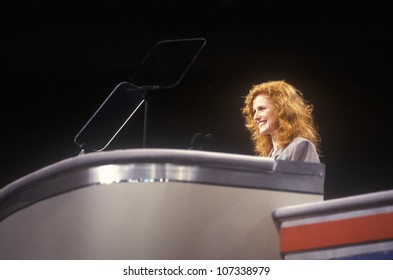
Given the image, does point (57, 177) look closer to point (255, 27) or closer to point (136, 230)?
point (136, 230)

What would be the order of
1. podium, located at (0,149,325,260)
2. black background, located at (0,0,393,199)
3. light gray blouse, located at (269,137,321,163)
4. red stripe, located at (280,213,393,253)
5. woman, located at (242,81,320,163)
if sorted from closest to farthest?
red stripe, located at (280,213,393,253) → podium, located at (0,149,325,260) → light gray blouse, located at (269,137,321,163) → woman, located at (242,81,320,163) → black background, located at (0,0,393,199)

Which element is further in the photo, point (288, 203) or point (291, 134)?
point (291, 134)

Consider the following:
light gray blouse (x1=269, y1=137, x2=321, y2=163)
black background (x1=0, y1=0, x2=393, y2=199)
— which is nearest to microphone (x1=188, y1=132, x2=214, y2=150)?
light gray blouse (x1=269, y1=137, x2=321, y2=163)

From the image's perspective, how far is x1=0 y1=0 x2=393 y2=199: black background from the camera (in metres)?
3.58

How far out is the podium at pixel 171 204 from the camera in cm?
167

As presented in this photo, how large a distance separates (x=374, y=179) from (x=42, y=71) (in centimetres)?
210

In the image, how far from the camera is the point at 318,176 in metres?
1.81

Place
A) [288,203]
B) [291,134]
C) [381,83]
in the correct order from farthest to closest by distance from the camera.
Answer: [381,83], [291,134], [288,203]

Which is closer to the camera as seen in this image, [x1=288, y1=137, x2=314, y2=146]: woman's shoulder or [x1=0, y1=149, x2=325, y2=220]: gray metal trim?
[x1=0, y1=149, x2=325, y2=220]: gray metal trim

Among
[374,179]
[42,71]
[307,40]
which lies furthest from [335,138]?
[42,71]

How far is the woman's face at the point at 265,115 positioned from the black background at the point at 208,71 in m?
1.27

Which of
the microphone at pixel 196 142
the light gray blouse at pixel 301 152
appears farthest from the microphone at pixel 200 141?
the light gray blouse at pixel 301 152

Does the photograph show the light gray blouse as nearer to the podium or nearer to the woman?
the woman

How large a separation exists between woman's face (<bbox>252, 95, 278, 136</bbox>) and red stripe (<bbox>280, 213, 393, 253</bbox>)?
68 cm
